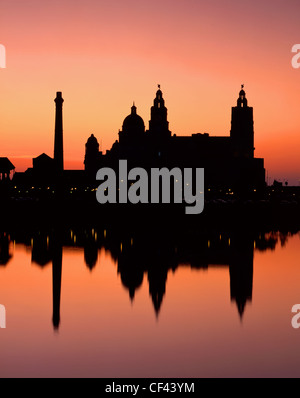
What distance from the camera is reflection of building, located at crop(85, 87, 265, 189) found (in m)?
127

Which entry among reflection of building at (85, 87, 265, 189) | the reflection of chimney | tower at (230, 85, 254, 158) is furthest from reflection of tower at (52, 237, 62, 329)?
tower at (230, 85, 254, 158)

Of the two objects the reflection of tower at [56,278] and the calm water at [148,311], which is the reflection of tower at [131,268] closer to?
the calm water at [148,311]

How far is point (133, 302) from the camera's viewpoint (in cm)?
2127

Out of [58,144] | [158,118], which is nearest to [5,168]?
[58,144]

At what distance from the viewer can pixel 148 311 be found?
1959cm

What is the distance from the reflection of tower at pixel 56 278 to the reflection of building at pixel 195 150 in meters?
87.4

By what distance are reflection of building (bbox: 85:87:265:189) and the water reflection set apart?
7794 centimetres

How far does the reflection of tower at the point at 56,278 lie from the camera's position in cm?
1858

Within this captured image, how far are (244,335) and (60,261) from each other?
54.4 ft

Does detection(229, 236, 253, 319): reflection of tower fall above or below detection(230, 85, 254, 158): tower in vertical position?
below

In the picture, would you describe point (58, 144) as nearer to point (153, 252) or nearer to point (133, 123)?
point (153, 252)

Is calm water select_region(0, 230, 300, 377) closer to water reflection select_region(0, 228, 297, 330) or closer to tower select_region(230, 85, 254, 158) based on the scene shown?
water reflection select_region(0, 228, 297, 330)
